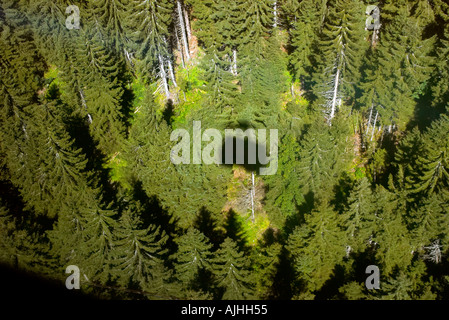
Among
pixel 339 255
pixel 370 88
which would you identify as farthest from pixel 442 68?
pixel 339 255

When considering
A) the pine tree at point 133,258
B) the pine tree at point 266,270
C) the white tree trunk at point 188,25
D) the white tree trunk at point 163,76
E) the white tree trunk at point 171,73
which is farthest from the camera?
the white tree trunk at point 188,25

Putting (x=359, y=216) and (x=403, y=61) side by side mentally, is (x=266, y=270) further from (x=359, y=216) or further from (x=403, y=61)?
(x=403, y=61)

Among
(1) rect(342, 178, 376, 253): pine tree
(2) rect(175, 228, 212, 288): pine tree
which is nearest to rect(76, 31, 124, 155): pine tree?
(2) rect(175, 228, 212, 288): pine tree

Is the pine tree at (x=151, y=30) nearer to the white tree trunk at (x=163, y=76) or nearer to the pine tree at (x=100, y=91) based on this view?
the white tree trunk at (x=163, y=76)

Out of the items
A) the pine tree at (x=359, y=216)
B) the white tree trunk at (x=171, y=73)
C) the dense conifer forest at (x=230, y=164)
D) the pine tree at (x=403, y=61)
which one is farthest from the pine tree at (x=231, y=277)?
the white tree trunk at (x=171, y=73)

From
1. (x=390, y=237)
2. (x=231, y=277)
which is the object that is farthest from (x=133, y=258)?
(x=390, y=237)

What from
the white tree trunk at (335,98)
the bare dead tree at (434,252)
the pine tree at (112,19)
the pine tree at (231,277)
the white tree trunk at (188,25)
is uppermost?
the white tree trunk at (188,25)
